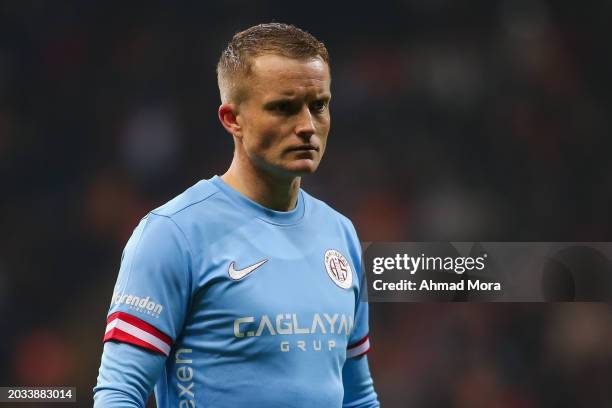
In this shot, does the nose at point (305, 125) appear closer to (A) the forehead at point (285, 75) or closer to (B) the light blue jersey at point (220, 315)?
(A) the forehead at point (285, 75)

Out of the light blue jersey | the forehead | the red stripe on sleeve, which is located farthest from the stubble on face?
the red stripe on sleeve


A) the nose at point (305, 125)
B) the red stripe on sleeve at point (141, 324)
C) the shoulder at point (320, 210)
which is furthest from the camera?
the shoulder at point (320, 210)

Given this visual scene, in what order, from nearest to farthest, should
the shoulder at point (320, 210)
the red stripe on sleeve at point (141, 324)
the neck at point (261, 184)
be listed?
the red stripe on sleeve at point (141, 324) < the neck at point (261, 184) < the shoulder at point (320, 210)

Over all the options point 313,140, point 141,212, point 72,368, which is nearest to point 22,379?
point 72,368

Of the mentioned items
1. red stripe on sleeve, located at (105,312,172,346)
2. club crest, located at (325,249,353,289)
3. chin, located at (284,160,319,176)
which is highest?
chin, located at (284,160,319,176)

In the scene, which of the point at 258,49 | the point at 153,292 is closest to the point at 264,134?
A: the point at 258,49

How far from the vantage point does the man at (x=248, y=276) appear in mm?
1693

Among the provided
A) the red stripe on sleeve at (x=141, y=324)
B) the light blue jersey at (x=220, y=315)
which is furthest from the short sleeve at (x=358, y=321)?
the red stripe on sleeve at (x=141, y=324)

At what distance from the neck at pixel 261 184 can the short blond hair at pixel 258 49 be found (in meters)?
0.16

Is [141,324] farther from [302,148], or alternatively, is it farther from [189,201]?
[302,148]

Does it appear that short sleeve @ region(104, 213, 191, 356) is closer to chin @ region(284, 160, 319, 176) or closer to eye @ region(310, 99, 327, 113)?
chin @ region(284, 160, 319, 176)

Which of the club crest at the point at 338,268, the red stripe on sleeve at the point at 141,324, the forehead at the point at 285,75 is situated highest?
the forehead at the point at 285,75

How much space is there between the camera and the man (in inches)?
66.7

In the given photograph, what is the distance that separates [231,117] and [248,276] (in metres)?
0.37
